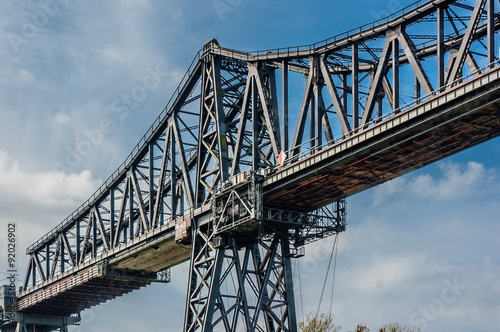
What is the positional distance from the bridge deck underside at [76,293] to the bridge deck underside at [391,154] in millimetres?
40115

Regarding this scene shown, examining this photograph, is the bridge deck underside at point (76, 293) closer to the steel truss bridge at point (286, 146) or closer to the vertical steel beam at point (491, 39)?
the steel truss bridge at point (286, 146)

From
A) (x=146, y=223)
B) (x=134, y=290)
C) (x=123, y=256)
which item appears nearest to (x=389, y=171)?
(x=146, y=223)

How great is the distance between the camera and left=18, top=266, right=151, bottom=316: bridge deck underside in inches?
4001

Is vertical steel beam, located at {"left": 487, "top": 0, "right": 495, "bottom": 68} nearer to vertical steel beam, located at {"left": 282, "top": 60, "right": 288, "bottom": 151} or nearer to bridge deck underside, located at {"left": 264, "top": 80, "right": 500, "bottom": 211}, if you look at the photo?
bridge deck underside, located at {"left": 264, "top": 80, "right": 500, "bottom": 211}

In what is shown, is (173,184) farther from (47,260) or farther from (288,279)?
(47,260)

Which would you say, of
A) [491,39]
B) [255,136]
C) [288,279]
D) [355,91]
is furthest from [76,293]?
[491,39]

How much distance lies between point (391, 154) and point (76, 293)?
64.3 m

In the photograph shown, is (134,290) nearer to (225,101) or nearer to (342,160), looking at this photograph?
(225,101)

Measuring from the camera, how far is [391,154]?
186ft

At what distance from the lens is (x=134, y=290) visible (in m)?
106

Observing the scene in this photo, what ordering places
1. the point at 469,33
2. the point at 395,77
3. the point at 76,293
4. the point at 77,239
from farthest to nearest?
1. the point at 77,239
2. the point at 76,293
3. the point at 395,77
4. the point at 469,33

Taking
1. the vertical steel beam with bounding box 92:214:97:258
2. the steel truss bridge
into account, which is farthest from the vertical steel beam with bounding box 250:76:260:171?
the vertical steel beam with bounding box 92:214:97:258

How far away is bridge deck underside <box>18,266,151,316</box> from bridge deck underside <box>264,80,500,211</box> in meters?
40.1

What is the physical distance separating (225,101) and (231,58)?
387 cm
